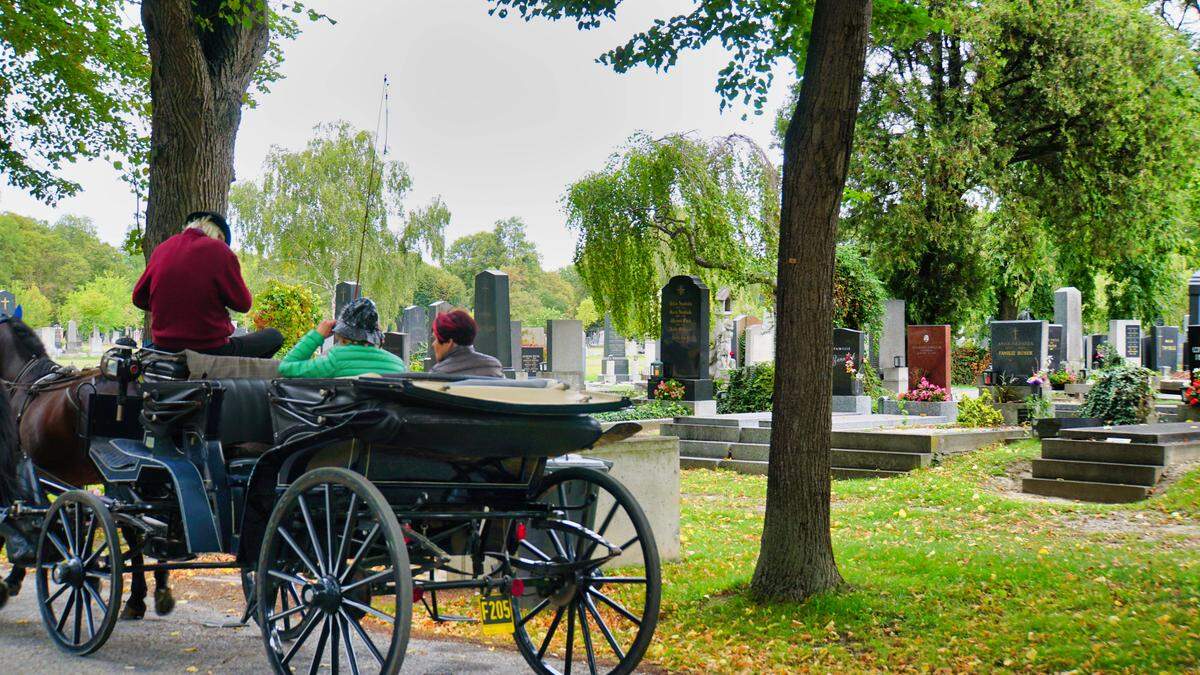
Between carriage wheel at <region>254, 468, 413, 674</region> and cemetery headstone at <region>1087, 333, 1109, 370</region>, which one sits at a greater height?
cemetery headstone at <region>1087, 333, 1109, 370</region>

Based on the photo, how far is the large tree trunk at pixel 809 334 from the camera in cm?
643

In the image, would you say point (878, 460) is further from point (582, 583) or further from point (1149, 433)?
point (582, 583)

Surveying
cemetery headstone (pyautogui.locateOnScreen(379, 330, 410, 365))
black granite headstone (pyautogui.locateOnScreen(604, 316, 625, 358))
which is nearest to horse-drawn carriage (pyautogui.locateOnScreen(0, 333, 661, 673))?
cemetery headstone (pyautogui.locateOnScreen(379, 330, 410, 365))

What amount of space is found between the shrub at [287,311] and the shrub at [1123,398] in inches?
522

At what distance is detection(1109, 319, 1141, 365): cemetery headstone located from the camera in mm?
33188

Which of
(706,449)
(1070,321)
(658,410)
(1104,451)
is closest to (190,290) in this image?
(1104,451)

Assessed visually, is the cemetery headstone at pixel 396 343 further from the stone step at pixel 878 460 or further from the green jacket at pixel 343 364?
the green jacket at pixel 343 364

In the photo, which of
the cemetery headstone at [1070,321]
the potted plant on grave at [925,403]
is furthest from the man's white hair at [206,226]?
the cemetery headstone at [1070,321]

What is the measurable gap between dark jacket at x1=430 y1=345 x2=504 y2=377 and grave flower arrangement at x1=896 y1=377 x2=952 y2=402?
17.9m

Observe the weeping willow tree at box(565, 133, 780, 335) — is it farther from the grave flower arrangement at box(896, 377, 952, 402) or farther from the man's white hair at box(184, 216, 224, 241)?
the man's white hair at box(184, 216, 224, 241)

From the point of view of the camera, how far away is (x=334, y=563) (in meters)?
4.29

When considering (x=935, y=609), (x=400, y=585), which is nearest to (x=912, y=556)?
(x=935, y=609)

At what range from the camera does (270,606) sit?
4453 mm

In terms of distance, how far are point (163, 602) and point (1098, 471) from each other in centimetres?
1018
